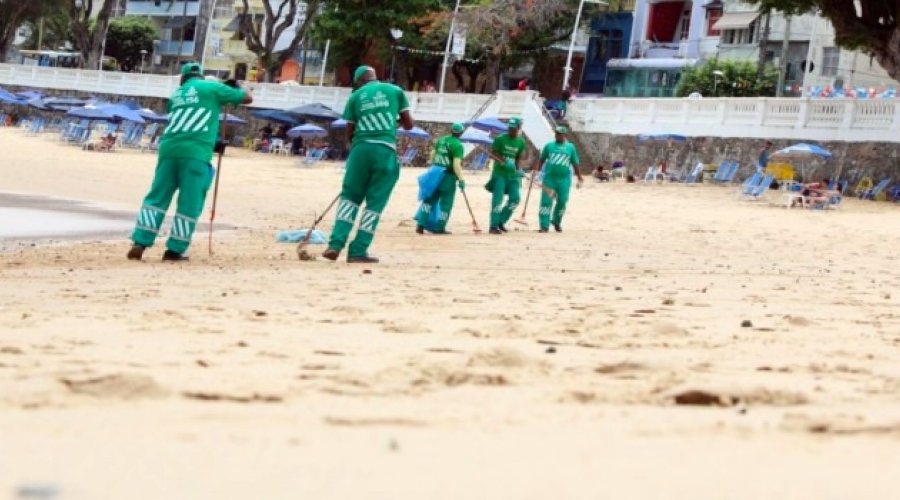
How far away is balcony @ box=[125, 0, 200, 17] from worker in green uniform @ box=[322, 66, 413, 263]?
72004 mm

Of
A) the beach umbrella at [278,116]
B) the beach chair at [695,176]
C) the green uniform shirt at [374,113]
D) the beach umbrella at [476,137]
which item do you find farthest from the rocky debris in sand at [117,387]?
the beach umbrella at [278,116]

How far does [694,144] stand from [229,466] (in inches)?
1365

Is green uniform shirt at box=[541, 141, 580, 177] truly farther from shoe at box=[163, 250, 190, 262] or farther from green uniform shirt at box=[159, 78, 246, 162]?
shoe at box=[163, 250, 190, 262]

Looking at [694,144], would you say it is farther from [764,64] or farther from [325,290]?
[325,290]

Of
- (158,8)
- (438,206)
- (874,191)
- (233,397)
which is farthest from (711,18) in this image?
(233,397)

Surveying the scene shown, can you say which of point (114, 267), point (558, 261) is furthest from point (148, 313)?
point (558, 261)

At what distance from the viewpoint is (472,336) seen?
666 centimetres

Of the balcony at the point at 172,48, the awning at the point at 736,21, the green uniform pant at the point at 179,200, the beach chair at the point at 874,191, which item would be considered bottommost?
the green uniform pant at the point at 179,200

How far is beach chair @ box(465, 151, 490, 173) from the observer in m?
41.2

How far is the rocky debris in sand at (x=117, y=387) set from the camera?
4332 millimetres

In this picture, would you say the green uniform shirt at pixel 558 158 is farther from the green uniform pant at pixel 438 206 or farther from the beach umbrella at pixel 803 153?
the beach umbrella at pixel 803 153

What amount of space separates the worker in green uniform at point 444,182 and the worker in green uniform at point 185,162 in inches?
213

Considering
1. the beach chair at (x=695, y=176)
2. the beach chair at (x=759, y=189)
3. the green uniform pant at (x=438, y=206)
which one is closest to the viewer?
the green uniform pant at (x=438, y=206)

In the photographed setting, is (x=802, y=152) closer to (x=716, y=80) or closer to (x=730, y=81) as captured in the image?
(x=730, y=81)
